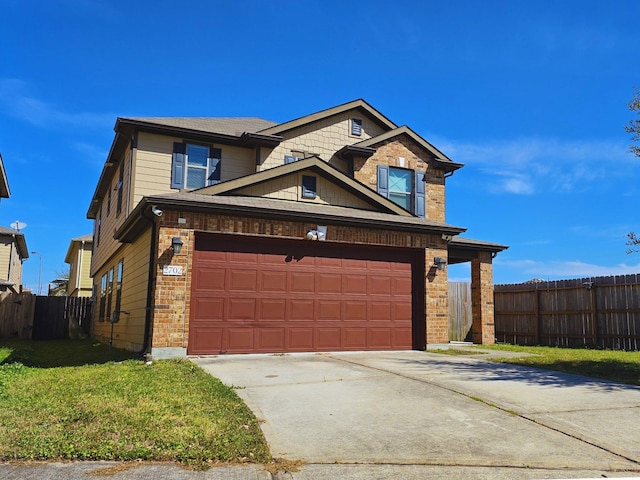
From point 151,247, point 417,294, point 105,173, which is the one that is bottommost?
point 417,294

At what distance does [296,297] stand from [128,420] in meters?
6.93

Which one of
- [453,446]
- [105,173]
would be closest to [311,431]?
[453,446]

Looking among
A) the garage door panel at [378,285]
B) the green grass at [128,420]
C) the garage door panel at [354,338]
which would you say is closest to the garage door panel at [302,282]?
the garage door panel at [354,338]

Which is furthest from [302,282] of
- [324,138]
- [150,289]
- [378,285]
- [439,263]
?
[324,138]

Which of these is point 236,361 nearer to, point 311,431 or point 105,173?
point 311,431

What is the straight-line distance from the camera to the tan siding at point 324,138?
16.1m

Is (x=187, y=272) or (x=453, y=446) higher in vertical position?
(x=187, y=272)

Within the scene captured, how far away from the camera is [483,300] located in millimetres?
17750

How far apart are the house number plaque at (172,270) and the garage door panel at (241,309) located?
1262 mm

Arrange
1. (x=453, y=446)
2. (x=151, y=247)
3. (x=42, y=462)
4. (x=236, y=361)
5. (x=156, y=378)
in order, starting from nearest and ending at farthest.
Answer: (x=42, y=462), (x=453, y=446), (x=156, y=378), (x=236, y=361), (x=151, y=247)

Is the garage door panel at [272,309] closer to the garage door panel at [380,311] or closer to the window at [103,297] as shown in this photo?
the garage door panel at [380,311]

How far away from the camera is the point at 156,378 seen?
7844 mm

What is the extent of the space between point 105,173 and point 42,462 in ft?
55.1

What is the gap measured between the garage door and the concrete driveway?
2139mm
